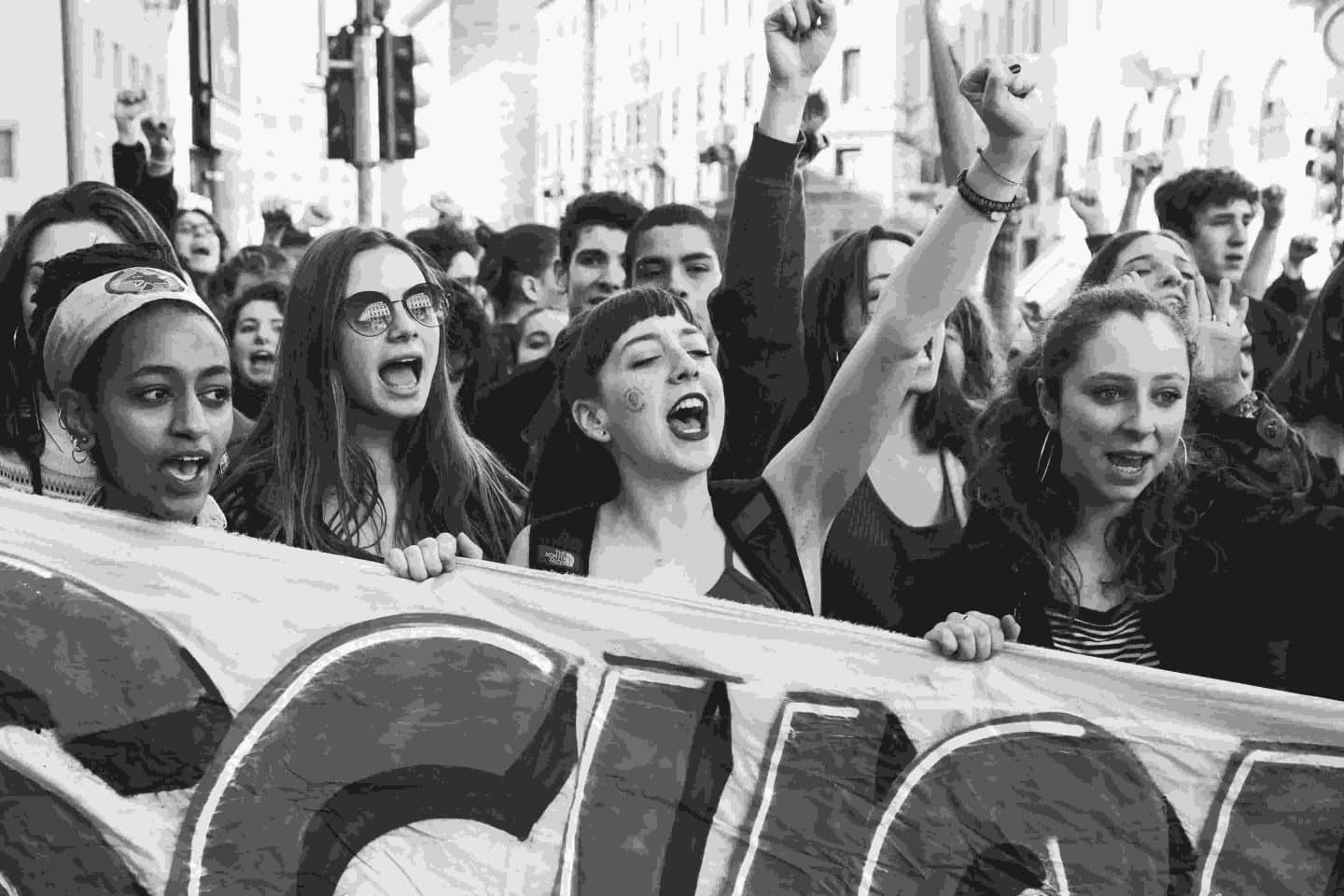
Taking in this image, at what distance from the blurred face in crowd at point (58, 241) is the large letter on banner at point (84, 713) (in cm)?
87

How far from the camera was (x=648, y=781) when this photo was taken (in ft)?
9.76

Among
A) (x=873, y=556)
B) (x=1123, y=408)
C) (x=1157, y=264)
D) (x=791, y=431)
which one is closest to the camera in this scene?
(x=1123, y=408)

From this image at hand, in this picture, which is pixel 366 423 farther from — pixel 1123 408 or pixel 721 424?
pixel 1123 408

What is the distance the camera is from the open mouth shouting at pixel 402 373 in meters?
3.62

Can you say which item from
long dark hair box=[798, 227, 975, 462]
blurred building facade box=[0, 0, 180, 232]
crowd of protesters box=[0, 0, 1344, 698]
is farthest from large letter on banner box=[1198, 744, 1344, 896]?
blurred building facade box=[0, 0, 180, 232]

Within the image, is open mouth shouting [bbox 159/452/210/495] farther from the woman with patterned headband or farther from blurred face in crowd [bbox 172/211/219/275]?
blurred face in crowd [bbox 172/211/219/275]

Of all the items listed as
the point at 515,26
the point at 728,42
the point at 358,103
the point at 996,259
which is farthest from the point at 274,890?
the point at 515,26

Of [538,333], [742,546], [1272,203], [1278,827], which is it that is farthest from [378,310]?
[1272,203]

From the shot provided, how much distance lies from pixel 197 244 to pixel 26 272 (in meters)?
3.28

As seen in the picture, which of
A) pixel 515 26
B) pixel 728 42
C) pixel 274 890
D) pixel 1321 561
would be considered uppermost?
pixel 515 26

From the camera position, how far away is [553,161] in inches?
1785

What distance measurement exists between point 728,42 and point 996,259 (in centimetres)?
2155

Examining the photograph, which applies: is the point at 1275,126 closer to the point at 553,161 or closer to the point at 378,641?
the point at 378,641

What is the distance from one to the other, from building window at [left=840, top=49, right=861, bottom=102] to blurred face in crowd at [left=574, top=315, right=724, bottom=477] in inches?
797
